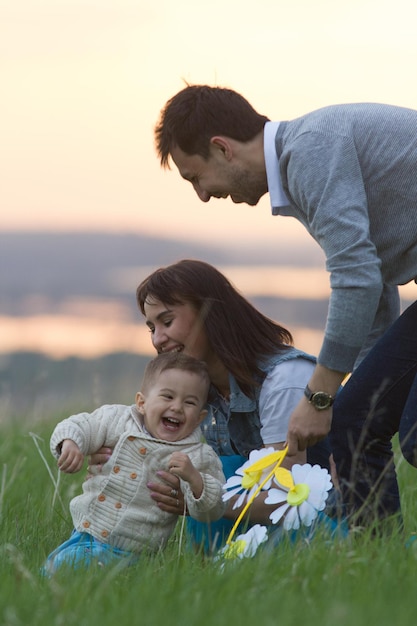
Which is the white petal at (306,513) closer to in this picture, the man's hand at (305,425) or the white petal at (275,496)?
the white petal at (275,496)

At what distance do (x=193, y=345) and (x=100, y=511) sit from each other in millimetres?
743

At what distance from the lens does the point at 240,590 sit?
2967 mm

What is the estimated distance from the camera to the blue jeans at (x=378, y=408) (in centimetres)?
414

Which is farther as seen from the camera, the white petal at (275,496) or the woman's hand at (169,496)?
the woman's hand at (169,496)

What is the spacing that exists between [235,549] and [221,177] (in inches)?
51.0

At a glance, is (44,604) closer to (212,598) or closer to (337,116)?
(212,598)

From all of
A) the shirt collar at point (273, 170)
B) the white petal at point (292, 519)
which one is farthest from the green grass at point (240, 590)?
the shirt collar at point (273, 170)

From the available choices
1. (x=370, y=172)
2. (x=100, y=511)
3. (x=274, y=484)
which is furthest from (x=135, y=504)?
(x=370, y=172)

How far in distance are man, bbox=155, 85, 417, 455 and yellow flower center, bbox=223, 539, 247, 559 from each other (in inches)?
14.2

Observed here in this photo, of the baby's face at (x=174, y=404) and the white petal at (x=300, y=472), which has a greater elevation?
the baby's face at (x=174, y=404)

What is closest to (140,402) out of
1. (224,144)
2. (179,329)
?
(179,329)

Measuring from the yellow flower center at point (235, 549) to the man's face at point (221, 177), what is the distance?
1.21 metres

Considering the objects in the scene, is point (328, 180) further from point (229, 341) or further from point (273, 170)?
point (229, 341)

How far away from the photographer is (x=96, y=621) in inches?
106
